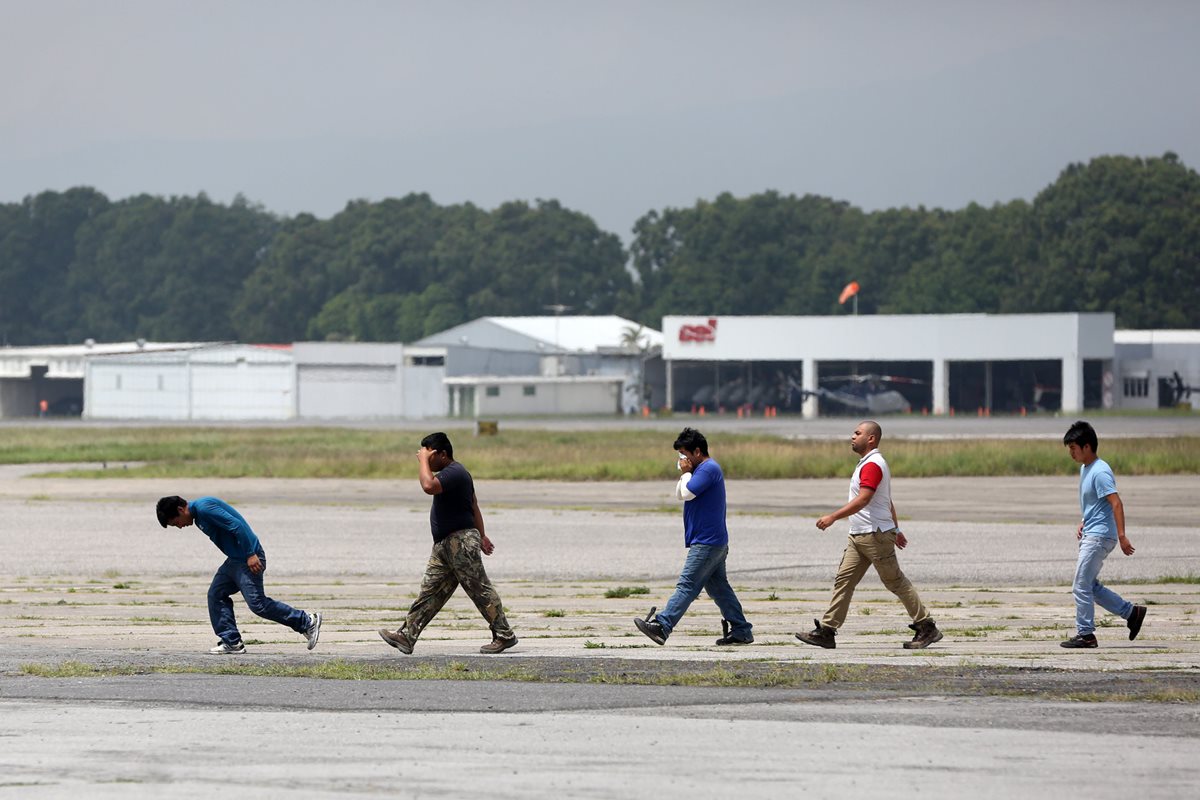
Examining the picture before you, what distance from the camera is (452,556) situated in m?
13.8

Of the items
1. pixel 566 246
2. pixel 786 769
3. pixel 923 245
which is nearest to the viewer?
pixel 786 769

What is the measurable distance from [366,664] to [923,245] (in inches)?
6157

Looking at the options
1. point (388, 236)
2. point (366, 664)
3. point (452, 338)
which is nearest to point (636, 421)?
point (452, 338)

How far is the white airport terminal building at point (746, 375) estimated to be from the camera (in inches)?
4087

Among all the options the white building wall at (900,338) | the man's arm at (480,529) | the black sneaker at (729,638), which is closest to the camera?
the man's arm at (480,529)

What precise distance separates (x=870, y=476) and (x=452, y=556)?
3403 mm

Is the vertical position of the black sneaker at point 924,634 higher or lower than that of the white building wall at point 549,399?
lower

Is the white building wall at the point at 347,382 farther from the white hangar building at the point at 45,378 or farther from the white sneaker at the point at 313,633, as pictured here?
the white sneaker at the point at 313,633

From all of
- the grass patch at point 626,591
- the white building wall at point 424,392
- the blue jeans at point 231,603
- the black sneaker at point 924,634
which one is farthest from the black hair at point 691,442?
the white building wall at point 424,392

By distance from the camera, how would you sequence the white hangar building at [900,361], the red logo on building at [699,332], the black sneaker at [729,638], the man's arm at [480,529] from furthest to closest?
the red logo on building at [699,332] < the white hangar building at [900,361] < the black sneaker at [729,638] < the man's arm at [480,529]

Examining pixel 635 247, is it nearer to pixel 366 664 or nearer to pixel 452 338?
pixel 452 338

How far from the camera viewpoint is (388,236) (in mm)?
189125

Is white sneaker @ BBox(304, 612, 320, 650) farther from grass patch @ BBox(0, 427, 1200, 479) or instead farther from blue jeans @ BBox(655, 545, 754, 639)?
grass patch @ BBox(0, 427, 1200, 479)

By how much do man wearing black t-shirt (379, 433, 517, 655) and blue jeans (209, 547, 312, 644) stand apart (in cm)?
89
